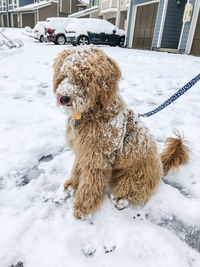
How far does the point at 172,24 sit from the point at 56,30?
31.0 feet

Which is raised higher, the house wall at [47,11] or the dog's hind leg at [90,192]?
the house wall at [47,11]

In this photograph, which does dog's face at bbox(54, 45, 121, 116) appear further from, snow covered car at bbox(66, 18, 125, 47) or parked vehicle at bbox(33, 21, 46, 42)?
parked vehicle at bbox(33, 21, 46, 42)

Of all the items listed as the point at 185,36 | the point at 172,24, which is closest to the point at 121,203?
the point at 185,36

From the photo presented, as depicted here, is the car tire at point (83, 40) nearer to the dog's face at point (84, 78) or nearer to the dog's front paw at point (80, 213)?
the dog's face at point (84, 78)

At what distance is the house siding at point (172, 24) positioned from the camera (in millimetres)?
11203

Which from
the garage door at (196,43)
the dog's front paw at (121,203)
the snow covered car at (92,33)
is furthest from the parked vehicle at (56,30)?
the dog's front paw at (121,203)

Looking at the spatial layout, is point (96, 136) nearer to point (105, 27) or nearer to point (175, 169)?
point (175, 169)

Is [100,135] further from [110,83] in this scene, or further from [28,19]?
[28,19]

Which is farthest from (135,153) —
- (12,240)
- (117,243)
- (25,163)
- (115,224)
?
(25,163)

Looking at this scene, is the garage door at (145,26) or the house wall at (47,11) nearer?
the garage door at (145,26)

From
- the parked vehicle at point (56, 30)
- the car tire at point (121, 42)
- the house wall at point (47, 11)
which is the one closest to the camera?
the car tire at point (121, 42)

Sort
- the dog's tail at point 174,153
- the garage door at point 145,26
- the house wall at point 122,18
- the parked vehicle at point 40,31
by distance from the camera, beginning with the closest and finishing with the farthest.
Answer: the dog's tail at point 174,153 → the garage door at point 145,26 → the house wall at point 122,18 → the parked vehicle at point 40,31

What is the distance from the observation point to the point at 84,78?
1361mm

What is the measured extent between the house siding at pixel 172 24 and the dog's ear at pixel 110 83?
1232 cm
